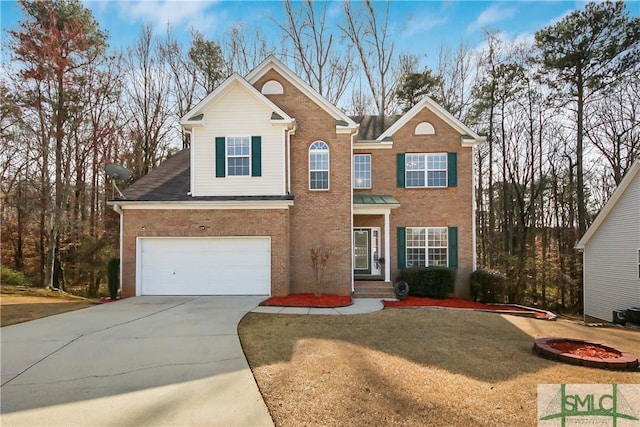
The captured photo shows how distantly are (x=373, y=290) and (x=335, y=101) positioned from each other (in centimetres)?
1663

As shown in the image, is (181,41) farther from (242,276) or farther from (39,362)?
(39,362)

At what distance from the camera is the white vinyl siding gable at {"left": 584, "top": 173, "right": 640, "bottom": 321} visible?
14172 mm

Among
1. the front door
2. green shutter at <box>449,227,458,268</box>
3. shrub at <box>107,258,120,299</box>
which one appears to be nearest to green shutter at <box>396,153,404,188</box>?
the front door

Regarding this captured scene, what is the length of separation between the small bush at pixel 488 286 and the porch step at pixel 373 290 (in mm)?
3528

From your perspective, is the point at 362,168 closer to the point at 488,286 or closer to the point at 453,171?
the point at 453,171

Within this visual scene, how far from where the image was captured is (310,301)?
11.9 m

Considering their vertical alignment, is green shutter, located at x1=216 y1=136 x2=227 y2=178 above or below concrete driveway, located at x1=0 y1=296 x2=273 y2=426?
above

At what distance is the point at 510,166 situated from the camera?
81.7 ft

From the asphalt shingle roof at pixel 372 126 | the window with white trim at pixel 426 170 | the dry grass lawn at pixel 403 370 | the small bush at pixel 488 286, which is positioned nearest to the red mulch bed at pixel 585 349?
the dry grass lawn at pixel 403 370

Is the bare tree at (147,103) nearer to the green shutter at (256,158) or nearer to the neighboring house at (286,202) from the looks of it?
the neighboring house at (286,202)

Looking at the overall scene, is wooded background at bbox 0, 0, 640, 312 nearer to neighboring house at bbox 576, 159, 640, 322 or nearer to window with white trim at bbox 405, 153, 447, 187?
neighboring house at bbox 576, 159, 640, 322

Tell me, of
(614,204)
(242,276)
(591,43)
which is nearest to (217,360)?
(242,276)

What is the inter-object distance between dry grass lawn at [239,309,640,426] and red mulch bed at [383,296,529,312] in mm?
3348

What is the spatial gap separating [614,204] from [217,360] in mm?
17136
